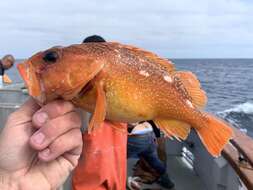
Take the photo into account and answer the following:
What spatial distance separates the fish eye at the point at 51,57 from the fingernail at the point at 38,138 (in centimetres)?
26

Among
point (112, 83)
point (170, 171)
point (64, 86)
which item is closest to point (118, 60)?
point (112, 83)

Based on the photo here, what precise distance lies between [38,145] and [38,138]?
24 mm

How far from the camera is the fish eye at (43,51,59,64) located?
4.55ft

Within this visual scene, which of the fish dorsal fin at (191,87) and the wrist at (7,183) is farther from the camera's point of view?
the wrist at (7,183)

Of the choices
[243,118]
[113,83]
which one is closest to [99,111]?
[113,83]

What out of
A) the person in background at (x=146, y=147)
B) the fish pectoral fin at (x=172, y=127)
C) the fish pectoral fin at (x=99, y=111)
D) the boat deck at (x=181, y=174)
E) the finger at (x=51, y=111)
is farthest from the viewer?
the boat deck at (x=181, y=174)

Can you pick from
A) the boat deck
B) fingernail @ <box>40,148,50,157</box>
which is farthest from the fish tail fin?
the boat deck

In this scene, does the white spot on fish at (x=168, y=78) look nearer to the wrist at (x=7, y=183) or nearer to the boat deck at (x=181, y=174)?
the wrist at (x=7, y=183)

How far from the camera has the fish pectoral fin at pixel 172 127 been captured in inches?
60.1

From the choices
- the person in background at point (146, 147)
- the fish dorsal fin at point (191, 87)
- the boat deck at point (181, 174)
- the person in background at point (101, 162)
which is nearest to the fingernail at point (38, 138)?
the fish dorsal fin at point (191, 87)

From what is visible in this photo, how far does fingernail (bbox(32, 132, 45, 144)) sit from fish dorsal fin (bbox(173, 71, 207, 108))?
52 centimetres

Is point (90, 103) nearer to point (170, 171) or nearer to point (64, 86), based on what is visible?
point (64, 86)

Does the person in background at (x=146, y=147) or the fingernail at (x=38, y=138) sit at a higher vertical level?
the fingernail at (x=38, y=138)

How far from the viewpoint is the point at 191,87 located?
5.20 ft
